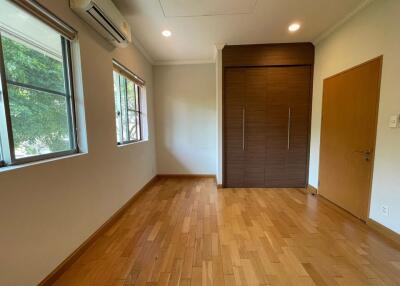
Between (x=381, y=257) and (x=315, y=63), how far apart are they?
313 centimetres

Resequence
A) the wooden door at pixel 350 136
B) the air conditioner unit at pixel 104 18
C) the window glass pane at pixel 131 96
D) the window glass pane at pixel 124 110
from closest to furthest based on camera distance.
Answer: the air conditioner unit at pixel 104 18 → the wooden door at pixel 350 136 → the window glass pane at pixel 124 110 → the window glass pane at pixel 131 96

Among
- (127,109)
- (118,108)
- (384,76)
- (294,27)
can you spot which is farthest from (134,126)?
(384,76)

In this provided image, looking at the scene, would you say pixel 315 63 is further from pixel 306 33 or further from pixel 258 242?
pixel 258 242

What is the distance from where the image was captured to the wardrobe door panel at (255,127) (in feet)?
12.0

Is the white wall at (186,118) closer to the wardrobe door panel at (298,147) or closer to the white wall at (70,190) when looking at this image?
the white wall at (70,190)

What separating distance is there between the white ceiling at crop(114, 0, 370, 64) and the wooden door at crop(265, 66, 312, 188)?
68cm

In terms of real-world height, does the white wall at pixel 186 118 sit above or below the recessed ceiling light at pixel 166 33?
below

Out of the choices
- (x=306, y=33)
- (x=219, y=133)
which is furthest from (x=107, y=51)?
(x=306, y=33)

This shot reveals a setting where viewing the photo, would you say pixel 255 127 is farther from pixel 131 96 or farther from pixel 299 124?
pixel 131 96

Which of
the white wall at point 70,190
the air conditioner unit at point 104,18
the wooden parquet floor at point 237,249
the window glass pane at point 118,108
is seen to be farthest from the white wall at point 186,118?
the air conditioner unit at point 104,18

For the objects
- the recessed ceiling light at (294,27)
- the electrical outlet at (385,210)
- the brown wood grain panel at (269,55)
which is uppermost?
the recessed ceiling light at (294,27)

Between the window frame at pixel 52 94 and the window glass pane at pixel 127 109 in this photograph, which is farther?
the window glass pane at pixel 127 109

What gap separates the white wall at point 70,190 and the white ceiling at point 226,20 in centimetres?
56

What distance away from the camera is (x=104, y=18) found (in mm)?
1965
